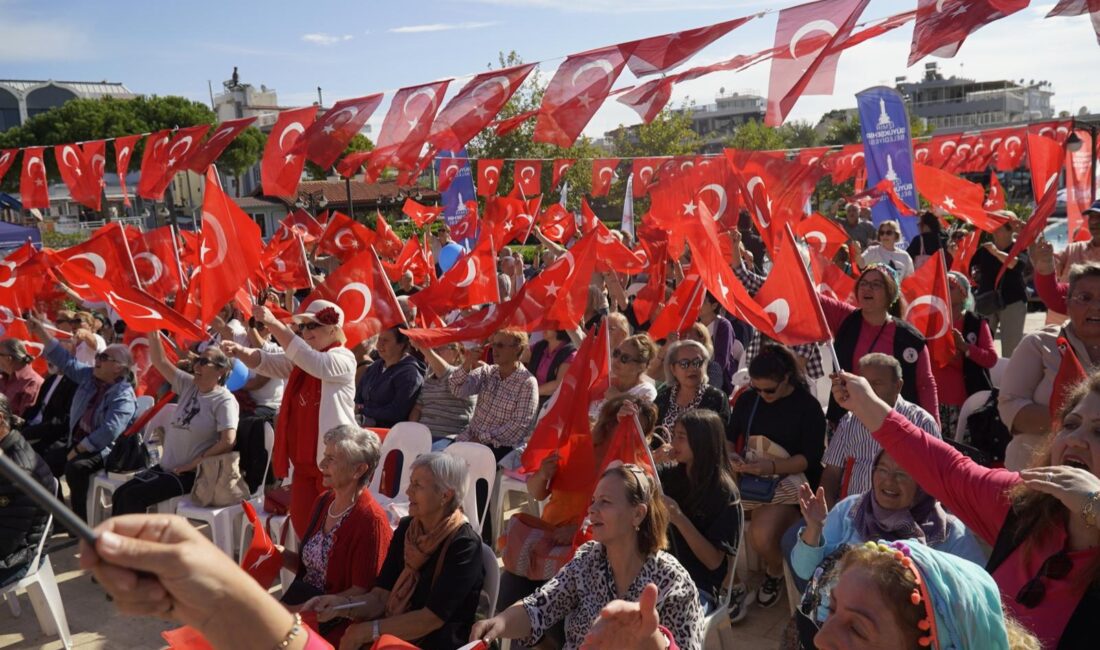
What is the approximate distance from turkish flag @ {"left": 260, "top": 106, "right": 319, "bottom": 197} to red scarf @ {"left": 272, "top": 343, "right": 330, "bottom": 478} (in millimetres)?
2492

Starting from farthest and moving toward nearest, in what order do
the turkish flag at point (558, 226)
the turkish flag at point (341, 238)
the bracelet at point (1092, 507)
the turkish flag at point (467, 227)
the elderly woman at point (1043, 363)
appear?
the turkish flag at point (467, 227), the turkish flag at point (558, 226), the turkish flag at point (341, 238), the elderly woman at point (1043, 363), the bracelet at point (1092, 507)

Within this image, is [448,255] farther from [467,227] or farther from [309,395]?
[309,395]

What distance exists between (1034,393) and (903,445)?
6.76ft

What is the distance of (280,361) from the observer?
6.18 meters

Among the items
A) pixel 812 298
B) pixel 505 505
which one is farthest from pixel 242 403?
pixel 812 298

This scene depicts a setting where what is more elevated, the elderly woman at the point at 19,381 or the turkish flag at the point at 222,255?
the turkish flag at the point at 222,255

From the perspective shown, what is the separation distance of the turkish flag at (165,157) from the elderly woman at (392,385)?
12.0ft

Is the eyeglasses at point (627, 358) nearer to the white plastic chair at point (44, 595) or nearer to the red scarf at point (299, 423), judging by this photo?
the red scarf at point (299, 423)

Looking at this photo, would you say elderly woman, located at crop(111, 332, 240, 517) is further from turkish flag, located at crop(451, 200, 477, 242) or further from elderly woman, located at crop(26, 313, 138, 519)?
turkish flag, located at crop(451, 200, 477, 242)

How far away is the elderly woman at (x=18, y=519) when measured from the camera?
5004 millimetres

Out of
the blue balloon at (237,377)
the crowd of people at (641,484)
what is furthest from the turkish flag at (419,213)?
the blue balloon at (237,377)

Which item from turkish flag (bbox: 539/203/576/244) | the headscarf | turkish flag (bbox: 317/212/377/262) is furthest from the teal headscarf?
turkish flag (bbox: 539/203/576/244)

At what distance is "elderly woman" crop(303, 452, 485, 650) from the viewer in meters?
3.62

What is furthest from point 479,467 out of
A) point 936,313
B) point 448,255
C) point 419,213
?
point 419,213
